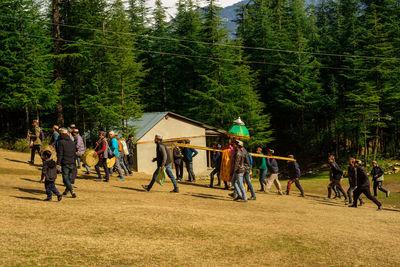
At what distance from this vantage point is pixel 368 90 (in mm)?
38281

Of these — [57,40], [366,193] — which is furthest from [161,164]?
[57,40]

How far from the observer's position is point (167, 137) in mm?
32031

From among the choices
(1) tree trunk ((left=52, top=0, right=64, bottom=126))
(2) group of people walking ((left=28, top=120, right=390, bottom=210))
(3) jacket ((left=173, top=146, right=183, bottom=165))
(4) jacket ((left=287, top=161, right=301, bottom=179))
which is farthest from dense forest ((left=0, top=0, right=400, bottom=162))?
(4) jacket ((left=287, top=161, right=301, bottom=179))

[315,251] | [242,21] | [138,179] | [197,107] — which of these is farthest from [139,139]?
[242,21]

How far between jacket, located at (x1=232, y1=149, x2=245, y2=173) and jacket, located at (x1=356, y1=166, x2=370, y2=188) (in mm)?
5026

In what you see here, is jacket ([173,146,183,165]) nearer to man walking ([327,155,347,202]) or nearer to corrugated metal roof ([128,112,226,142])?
man walking ([327,155,347,202])

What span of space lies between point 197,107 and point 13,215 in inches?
1317

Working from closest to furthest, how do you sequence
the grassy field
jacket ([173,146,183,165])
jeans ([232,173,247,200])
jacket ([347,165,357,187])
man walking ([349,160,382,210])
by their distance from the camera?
the grassy field < jeans ([232,173,247,200]) < man walking ([349,160,382,210]) < jacket ([347,165,357,187]) < jacket ([173,146,183,165])

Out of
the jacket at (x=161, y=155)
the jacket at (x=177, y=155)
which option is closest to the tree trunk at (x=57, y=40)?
the jacket at (x=177, y=155)

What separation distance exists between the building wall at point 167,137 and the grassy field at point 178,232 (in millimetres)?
15360

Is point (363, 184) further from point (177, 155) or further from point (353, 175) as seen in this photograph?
point (177, 155)

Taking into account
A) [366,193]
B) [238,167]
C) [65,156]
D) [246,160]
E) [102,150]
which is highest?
[65,156]

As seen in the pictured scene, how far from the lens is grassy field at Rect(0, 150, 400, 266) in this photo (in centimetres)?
759

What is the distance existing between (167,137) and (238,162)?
18801 mm
